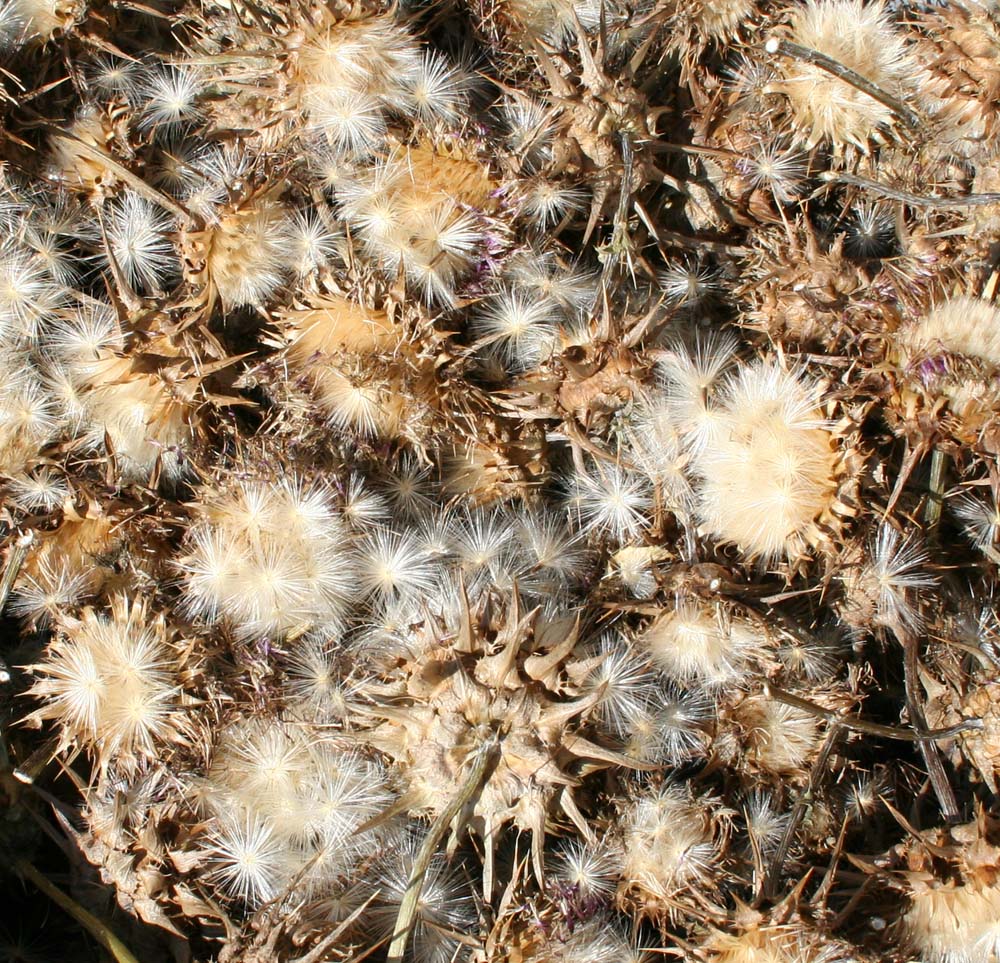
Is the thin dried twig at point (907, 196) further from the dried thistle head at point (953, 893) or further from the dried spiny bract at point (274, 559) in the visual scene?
the dried spiny bract at point (274, 559)

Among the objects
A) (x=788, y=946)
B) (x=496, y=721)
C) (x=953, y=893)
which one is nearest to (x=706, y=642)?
(x=496, y=721)

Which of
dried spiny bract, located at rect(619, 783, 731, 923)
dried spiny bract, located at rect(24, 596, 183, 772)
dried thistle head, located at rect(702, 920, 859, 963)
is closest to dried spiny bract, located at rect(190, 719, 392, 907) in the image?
dried spiny bract, located at rect(24, 596, 183, 772)

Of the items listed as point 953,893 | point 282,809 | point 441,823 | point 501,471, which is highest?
point 501,471

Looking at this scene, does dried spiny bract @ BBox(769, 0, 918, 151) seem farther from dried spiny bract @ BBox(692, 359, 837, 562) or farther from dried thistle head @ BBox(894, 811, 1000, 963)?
dried thistle head @ BBox(894, 811, 1000, 963)

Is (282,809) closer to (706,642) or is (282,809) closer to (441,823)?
(441,823)

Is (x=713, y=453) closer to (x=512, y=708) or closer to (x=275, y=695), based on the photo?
(x=512, y=708)

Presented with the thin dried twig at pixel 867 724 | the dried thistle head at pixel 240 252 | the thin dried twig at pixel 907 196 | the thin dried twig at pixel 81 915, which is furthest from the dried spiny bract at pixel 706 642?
the thin dried twig at pixel 81 915
